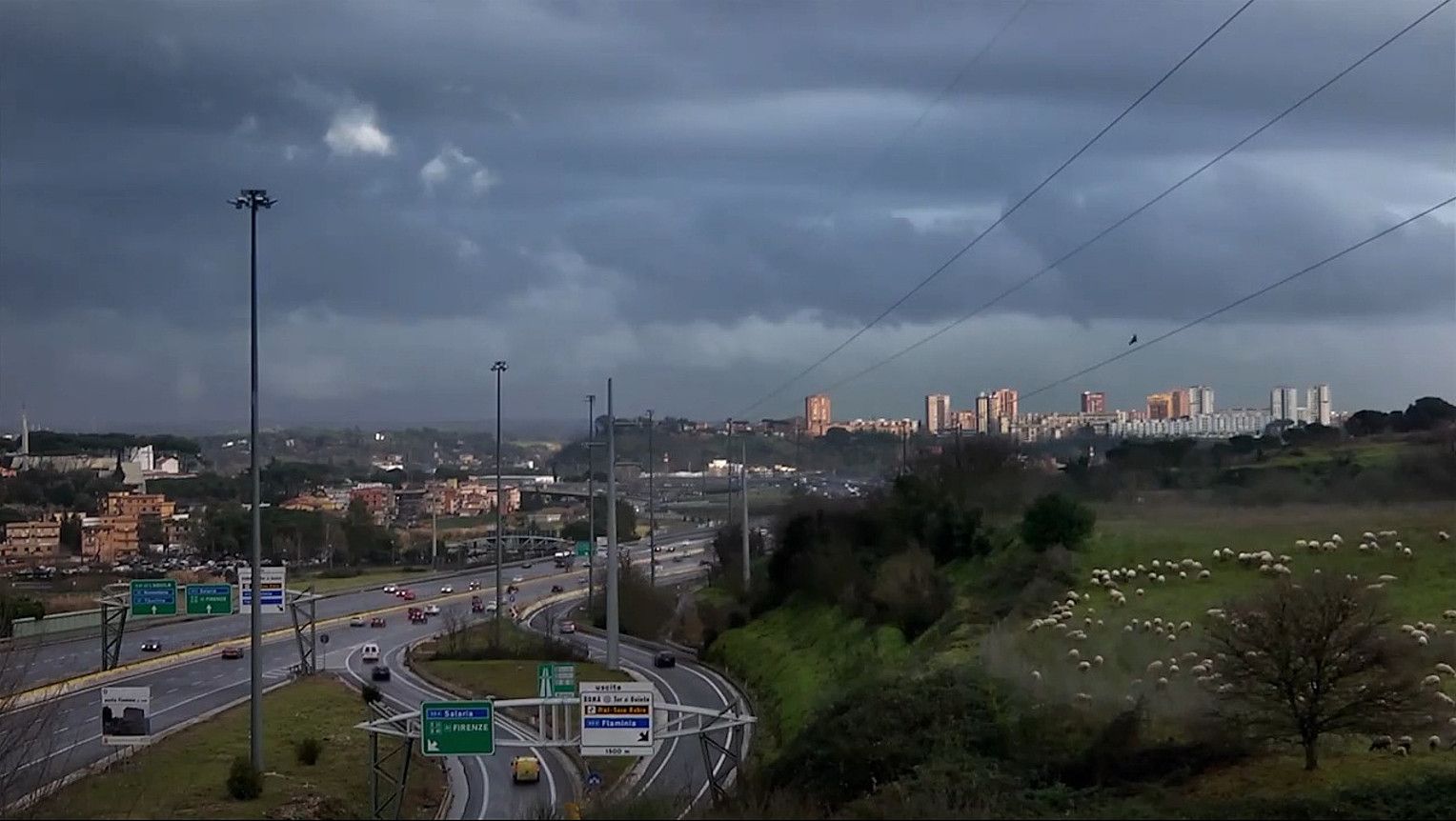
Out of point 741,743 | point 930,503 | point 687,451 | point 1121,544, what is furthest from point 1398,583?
point 687,451

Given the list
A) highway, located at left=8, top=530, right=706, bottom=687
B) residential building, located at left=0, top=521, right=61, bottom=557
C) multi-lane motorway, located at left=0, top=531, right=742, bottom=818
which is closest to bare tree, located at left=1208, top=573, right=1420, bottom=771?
multi-lane motorway, located at left=0, top=531, right=742, bottom=818

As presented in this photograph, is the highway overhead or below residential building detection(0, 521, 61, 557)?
below

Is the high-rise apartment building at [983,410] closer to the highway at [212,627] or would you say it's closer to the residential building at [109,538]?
the highway at [212,627]

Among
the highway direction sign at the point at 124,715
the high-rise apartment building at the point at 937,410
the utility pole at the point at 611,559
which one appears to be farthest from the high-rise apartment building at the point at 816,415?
the highway direction sign at the point at 124,715

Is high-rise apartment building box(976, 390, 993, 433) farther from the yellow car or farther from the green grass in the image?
the yellow car

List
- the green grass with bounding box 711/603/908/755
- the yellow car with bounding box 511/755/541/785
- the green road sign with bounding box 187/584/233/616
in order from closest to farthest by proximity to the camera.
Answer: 1. the yellow car with bounding box 511/755/541/785
2. the green grass with bounding box 711/603/908/755
3. the green road sign with bounding box 187/584/233/616

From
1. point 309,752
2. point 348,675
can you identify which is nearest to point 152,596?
point 348,675
